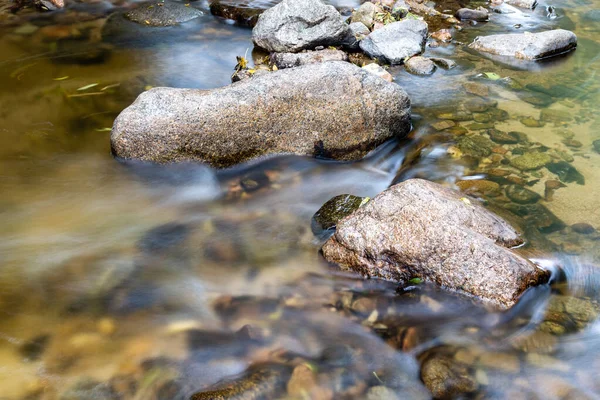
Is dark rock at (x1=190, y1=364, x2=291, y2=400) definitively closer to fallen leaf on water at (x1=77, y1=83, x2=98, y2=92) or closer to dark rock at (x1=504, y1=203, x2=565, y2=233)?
dark rock at (x1=504, y1=203, x2=565, y2=233)

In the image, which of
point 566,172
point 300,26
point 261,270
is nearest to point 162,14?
point 300,26

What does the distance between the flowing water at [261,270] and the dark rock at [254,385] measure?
0.02 meters

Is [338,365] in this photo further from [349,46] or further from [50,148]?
[349,46]

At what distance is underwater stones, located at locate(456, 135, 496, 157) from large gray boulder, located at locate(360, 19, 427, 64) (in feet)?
9.88

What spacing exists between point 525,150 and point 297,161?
9.99 ft

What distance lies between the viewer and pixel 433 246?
425 cm

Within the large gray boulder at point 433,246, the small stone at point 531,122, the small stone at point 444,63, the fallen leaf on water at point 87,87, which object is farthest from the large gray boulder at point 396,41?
the large gray boulder at point 433,246

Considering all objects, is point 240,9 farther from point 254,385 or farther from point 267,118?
point 254,385

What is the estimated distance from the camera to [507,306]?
412 centimetres

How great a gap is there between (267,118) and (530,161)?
339cm

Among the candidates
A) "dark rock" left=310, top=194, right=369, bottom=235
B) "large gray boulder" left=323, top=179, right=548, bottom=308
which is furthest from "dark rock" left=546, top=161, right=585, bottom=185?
"dark rock" left=310, top=194, right=369, bottom=235

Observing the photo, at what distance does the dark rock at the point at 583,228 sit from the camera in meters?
5.00

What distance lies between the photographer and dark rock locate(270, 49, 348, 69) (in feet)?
27.7

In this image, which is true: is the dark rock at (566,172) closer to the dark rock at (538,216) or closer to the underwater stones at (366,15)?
the dark rock at (538,216)
